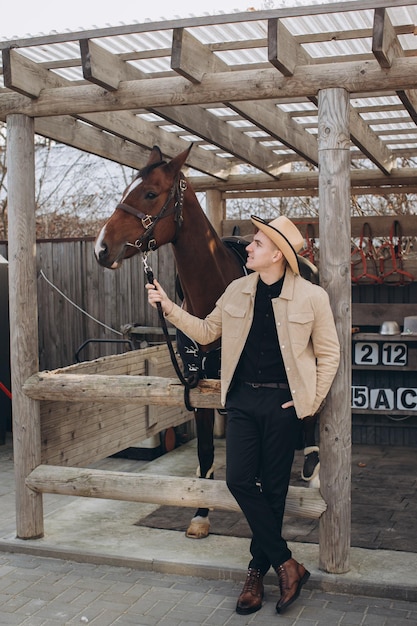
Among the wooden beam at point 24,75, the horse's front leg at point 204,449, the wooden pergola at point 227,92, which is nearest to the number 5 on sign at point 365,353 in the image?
the wooden pergola at point 227,92

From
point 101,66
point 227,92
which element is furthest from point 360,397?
point 101,66

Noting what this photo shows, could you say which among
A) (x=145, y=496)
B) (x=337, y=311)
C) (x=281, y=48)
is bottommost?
(x=145, y=496)

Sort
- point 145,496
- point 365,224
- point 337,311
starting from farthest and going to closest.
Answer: point 365,224 < point 145,496 < point 337,311

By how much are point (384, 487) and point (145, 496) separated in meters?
2.36

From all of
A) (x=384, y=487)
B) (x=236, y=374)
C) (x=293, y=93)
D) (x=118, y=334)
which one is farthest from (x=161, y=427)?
(x=293, y=93)

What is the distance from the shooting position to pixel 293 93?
456 centimetres

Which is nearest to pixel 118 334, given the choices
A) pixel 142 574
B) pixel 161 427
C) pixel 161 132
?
pixel 161 427

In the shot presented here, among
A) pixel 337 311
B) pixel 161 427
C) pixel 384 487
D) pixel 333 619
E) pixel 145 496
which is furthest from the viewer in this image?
pixel 161 427

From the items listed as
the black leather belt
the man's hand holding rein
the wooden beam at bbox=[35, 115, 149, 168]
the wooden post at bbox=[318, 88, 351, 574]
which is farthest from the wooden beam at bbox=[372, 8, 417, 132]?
the wooden beam at bbox=[35, 115, 149, 168]

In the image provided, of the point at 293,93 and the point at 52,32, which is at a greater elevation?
the point at 52,32

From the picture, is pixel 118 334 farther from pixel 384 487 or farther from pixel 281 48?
pixel 281 48

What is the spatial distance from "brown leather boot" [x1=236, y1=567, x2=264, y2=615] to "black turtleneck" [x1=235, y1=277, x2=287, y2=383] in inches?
41.2

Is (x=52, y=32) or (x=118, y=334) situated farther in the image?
(x=118, y=334)

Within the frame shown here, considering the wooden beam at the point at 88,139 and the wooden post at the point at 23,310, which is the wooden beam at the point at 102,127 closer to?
the wooden beam at the point at 88,139
